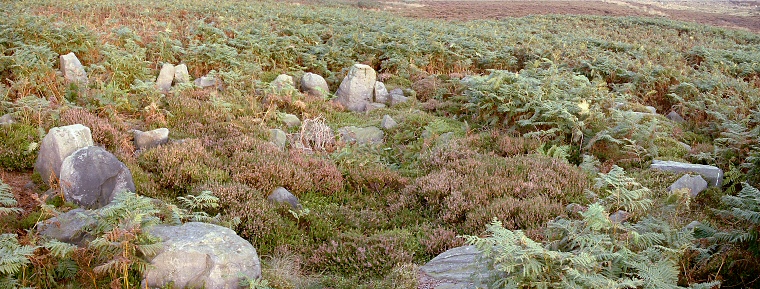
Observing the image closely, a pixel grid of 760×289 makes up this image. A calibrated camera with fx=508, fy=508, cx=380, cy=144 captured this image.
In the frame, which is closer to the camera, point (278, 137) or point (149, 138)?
point (149, 138)

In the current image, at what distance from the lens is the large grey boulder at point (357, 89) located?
531 inches

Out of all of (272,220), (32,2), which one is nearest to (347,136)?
(272,220)

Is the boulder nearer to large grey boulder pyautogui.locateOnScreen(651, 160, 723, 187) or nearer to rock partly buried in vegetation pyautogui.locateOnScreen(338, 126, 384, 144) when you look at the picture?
rock partly buried in vegetation pyautogui.locateOnScreen(338, 126, 384, 144)

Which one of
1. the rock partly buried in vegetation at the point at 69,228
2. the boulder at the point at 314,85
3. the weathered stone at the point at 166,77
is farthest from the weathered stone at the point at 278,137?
the rock partly buried in vegetation at the point at 69,228

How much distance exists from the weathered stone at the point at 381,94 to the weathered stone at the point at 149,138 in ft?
19.8

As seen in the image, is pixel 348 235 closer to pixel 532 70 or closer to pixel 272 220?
pixel 272 220

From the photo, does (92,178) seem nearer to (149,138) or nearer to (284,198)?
(149,138)

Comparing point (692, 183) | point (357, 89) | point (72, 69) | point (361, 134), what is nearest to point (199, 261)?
point (361, 134)

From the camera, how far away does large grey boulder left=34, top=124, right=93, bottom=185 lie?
739 centimetres

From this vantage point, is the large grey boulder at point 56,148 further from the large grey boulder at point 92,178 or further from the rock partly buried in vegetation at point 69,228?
the rock partly buried in vegetation at point 69,228

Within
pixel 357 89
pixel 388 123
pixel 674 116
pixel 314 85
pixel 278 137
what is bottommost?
pixel 674 116

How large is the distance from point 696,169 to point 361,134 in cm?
629

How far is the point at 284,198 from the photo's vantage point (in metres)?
7.55

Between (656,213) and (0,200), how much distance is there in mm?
7930
